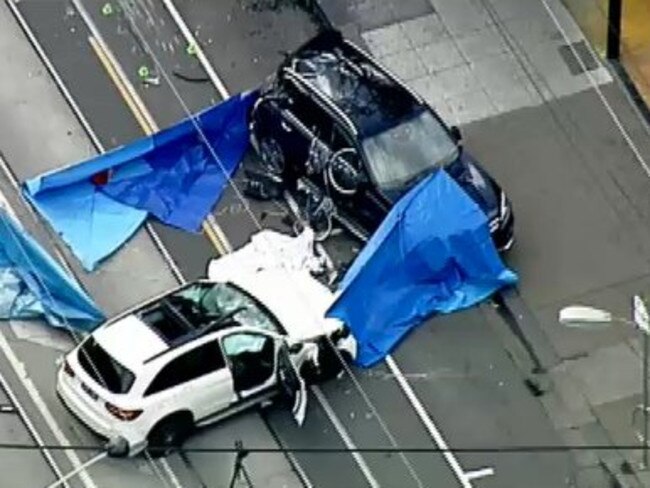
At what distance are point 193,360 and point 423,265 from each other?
11.6 feet

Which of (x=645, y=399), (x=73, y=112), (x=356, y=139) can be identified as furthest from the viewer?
(x=73, y=112)

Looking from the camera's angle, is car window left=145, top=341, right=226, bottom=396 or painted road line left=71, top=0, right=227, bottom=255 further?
painted road line left=71, top=0, right=227, bottom=255

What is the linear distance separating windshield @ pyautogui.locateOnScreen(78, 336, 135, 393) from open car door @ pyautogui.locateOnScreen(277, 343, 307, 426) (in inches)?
73.0

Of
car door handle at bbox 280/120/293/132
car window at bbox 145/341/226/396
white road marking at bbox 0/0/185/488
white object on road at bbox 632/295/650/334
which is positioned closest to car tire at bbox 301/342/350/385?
car window at bbox 145/341/226/396

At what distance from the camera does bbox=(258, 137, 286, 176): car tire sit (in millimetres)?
31594

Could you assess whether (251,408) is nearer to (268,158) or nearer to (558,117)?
(268,158)

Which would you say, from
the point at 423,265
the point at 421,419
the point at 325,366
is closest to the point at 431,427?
the point at 421,419

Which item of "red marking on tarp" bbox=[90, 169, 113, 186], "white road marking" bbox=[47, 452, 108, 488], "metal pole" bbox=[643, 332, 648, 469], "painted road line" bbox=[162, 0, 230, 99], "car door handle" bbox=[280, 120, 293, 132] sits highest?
"painted road line" bbox=[162, 0, 230, 99]

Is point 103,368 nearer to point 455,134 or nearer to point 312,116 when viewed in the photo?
point 312,116

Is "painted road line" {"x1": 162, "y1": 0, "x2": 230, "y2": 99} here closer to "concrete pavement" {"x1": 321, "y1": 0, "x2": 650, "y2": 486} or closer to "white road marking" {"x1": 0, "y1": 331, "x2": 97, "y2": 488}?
"concrete pavement" {"x1": 321, "y1": 0, "x2": 650, "y2": 486}

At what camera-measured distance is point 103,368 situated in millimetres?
28234

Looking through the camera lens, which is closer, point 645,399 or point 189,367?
point 189,367

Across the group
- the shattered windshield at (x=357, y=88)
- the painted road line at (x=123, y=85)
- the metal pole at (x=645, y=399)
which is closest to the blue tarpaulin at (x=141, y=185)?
the painted road line at (x=123, y=85)

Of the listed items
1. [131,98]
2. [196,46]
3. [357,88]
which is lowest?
[357,88]
